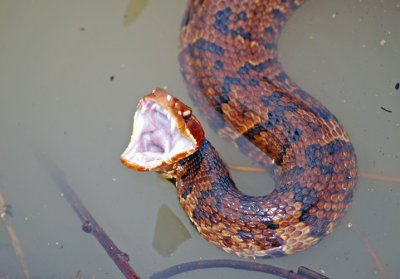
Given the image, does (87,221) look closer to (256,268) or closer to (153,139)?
(153,139)

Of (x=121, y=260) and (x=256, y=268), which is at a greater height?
(x=121, y=260)

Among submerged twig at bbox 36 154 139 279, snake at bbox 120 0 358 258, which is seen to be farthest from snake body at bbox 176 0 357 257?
submerged twig at bbox 36 154 139 279

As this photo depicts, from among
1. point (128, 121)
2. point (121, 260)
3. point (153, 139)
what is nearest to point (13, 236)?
point (121, 260)

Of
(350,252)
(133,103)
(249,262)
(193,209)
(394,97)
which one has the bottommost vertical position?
(350,252)

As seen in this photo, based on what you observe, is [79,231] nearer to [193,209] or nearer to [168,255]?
[168,255]

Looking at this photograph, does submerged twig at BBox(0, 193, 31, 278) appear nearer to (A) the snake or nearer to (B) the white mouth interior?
(A) the snake

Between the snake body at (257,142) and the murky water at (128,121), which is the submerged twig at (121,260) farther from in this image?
the snake body at (257,142)

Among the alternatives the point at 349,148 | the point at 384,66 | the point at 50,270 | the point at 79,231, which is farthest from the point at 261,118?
the point at 50,270
